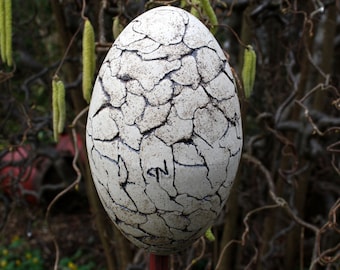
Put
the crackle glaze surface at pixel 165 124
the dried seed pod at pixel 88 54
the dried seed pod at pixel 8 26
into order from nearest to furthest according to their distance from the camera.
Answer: the crackle glaze surface at pixel 165 124 → the dried seed pod at pixel 88 54 → the dried seed pod at pixel 8 26

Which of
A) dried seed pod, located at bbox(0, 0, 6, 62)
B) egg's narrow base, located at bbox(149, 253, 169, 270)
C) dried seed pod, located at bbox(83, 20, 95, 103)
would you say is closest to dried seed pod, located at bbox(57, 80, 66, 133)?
dried seed pod, located at bbox(83, 20, 95, 103)

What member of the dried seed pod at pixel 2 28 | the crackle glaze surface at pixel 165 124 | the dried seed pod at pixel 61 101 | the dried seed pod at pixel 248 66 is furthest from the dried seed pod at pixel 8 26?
the dried seed pod at pixel 248 66

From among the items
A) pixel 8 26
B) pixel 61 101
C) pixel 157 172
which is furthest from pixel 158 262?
pixel 8 26

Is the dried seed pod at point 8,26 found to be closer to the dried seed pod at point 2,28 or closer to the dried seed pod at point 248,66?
the dried seed pod at point 2,28

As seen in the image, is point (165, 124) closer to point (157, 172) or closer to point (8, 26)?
point (157, 172)

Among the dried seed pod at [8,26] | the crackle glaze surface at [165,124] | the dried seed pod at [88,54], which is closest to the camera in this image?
the crackle glaze surface at [165,124]

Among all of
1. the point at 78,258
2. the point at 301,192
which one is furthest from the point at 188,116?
the point at 78,258

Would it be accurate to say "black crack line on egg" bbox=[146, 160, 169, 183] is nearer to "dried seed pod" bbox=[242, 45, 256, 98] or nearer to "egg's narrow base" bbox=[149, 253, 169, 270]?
"egg's narrow base" bbox=[149, 253, 169, 270]

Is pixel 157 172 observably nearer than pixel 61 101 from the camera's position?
Yes

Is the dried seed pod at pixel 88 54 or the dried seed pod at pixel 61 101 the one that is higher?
the dried seed pod at pixel 88 54
